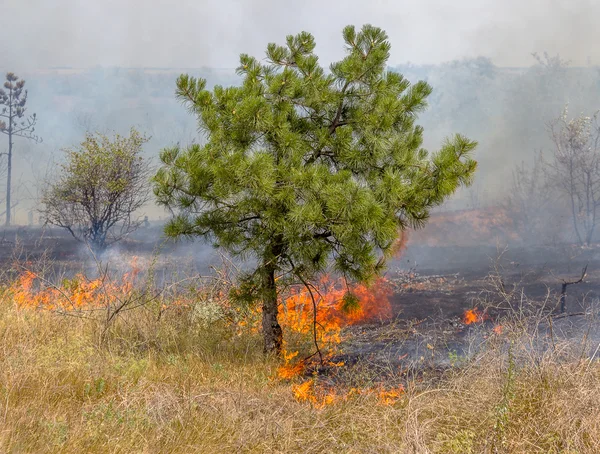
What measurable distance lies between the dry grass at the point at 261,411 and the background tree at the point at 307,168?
139cm

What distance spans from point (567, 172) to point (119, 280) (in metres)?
13.9

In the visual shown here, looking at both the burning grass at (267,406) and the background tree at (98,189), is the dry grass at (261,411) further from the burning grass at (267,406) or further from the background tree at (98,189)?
the background tree at (98,189)

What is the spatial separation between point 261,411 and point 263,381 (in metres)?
1.23

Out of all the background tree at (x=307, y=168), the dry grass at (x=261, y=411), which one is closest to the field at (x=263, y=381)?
the dry grass at (x=261, y=411)

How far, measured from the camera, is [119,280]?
396 inches

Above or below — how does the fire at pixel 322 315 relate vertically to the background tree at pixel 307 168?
below

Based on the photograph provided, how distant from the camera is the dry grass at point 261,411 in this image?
12.4 feet

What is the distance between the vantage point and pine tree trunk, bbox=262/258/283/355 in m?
6.75

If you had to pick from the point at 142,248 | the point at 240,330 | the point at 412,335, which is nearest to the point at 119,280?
the point at 240,330

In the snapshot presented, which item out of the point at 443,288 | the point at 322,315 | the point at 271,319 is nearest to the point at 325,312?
the point at 322,315

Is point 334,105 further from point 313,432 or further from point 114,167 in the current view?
point 114,167

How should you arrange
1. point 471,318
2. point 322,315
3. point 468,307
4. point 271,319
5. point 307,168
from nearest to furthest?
point 307,168 < point 271,319 < point 322,315 < point 471,318 < point 468,307

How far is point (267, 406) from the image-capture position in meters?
4.79

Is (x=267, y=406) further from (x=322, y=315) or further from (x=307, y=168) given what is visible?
(x=322, y=315)
